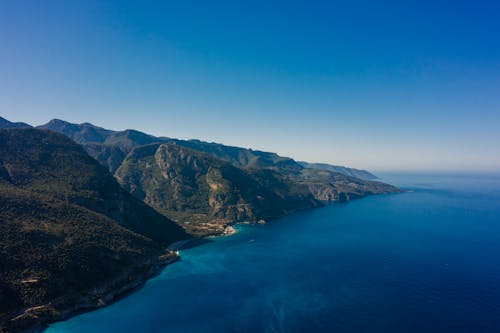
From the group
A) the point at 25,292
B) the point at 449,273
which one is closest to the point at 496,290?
the point at 449,273

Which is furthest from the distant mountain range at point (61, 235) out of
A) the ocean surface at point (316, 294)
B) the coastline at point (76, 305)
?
the ocean surface at point (316, 294)

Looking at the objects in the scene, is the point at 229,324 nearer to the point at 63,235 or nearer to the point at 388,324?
the point at 388,324

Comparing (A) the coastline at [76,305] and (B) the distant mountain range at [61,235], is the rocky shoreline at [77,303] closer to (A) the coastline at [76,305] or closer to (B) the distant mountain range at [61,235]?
(A) the coastline at [76,305]

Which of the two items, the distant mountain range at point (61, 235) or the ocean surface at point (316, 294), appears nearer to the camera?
the ocean surface at point (316, 294)

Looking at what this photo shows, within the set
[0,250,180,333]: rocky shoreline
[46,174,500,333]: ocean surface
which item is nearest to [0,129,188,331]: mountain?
[0,250,180,333]: rocky shoreline

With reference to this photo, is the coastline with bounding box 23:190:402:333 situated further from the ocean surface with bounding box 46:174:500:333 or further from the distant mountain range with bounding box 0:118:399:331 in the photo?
the ocean surface with bounding box 46:174:500:333

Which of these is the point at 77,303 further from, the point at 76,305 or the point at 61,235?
the point at 61,235
